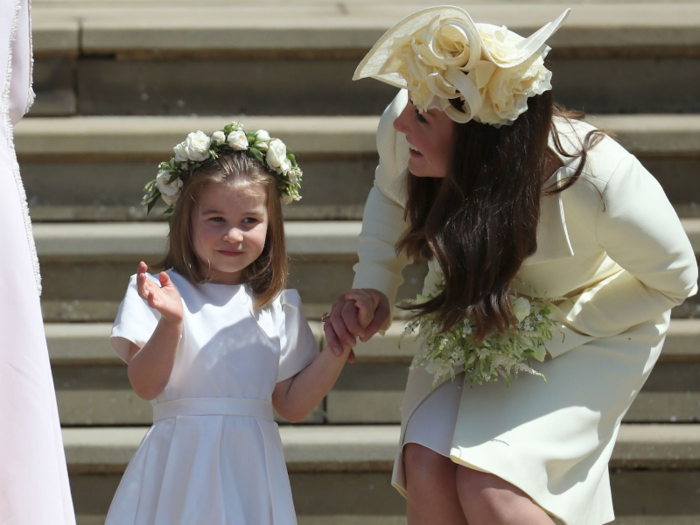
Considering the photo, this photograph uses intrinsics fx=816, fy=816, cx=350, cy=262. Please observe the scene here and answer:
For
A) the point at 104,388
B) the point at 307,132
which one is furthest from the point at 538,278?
the point at 104,388

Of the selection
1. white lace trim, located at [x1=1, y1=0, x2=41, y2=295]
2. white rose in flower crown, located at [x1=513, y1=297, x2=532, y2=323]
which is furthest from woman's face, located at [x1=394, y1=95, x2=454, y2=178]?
white lace trim, located at [x1=1, y1=0, x2=41, y2=295]

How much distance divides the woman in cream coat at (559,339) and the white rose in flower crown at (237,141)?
39cm

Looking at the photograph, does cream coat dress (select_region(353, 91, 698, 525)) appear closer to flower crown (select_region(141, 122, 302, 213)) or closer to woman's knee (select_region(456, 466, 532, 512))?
woman's knee (select_region(456, 466, 532, 512))

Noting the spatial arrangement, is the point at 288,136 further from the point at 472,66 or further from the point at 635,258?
the point at 635,258

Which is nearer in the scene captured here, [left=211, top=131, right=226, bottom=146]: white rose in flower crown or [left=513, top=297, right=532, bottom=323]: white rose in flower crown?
[left=513, top=297, right=532, bottom=323]: white rose in flower crown

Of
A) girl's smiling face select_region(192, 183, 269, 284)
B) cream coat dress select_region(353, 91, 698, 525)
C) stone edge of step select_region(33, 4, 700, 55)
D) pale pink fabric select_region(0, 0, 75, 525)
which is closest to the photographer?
pale pink fabric select_region(0, 0, 75, 525)

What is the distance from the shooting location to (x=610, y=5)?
345 cm

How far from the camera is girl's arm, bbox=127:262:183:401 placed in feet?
6.35

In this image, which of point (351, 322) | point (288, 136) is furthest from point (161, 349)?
point (288, 136)

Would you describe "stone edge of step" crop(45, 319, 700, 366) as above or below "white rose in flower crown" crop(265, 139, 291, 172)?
below

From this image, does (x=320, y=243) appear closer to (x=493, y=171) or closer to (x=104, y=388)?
(x=104, y=388)

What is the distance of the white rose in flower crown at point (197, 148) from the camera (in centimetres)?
220

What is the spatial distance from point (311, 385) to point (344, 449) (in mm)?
775

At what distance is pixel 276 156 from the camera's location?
7.34ft
